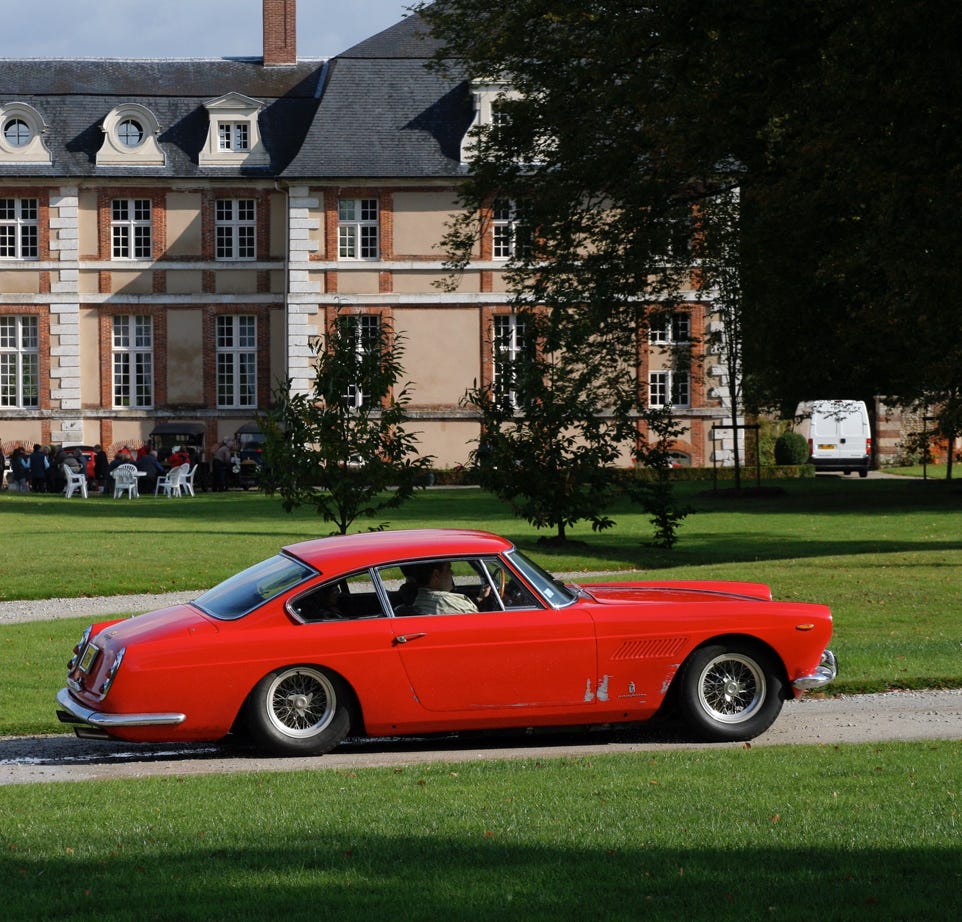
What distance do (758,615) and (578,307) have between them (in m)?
18.9

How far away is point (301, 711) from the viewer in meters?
9.43

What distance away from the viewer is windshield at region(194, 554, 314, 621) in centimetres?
963

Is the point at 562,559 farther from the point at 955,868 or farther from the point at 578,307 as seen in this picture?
the point at 955,868

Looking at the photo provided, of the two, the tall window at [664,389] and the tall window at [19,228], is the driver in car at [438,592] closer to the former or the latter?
the tall window at [664,389]

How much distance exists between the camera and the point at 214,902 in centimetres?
553

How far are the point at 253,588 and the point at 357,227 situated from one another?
43184mm

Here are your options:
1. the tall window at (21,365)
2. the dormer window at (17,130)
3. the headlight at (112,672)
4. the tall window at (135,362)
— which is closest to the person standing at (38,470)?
the tall window at (135,362)

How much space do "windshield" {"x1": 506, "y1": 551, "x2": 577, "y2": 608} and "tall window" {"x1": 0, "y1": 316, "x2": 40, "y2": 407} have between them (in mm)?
45535

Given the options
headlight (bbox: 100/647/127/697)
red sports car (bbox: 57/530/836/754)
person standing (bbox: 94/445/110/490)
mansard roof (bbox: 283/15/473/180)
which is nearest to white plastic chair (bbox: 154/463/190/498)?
person standing (bbox: 94/445/110/490)

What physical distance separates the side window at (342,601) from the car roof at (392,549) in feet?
0.31

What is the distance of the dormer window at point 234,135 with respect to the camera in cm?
5294

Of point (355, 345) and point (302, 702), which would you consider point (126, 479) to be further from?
point (302, 702)

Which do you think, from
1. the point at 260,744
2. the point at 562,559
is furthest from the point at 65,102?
the point at 260,744

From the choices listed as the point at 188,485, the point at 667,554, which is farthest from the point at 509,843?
the point at 188,485
